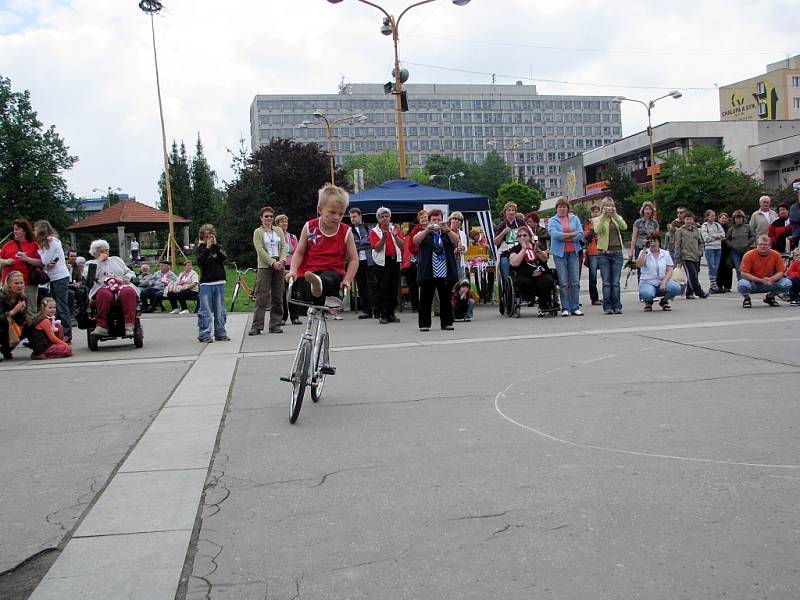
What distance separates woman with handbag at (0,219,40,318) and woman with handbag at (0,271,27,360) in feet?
1.58

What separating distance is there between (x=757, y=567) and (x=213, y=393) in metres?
5.56

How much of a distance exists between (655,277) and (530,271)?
2168mm

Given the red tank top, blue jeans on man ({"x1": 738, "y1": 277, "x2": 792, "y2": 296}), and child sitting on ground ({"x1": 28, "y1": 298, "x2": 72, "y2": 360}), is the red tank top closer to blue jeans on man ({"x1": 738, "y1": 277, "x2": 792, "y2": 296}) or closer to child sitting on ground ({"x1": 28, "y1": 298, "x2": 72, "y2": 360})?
child sitting on ground ({"x1": 28, "y1": 298, "x2": 72, "y2": 360})

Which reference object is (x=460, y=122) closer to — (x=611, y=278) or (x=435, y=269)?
(x=611, y=278)

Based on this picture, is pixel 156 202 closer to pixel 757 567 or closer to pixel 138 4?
pixel 138 4

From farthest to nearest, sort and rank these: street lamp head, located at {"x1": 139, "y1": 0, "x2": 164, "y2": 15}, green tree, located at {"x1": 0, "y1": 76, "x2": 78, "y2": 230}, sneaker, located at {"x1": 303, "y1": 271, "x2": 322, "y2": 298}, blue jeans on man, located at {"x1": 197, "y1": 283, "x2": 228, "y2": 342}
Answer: green tree, located at {"x1": 0, "y1": 76, "x2": 78, "y2": 230} < street lamp head, located at {"x1": 139, "y1": 0, "x2": 164, "y2": 15} < blue jeans on man, located at {"x1": 197, "y1": 283, "x2": 228, "y2": 342} < sneaker, located at {"x1": 303, "y1": 271, "x2": 322, "y2": 298}

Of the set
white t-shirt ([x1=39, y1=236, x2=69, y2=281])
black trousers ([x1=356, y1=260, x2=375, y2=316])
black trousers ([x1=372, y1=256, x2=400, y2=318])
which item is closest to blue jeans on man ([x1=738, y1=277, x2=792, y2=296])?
black trousers ([x1=372, y1=256, x2=400, y2=318])

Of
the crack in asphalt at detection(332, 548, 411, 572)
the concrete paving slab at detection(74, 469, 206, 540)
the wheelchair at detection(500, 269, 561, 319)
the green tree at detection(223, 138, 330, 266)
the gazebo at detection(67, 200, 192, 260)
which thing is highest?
the green tree at detection(223, 138, 330, 266)

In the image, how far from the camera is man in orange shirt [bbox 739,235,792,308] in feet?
46.4

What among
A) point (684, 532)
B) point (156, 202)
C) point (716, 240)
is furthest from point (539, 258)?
point (156, 202)

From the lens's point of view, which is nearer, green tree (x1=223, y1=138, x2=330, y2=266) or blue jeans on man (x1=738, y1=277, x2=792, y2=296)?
blue jeans on man (x1=738, y1=277, x2=792, y2=296)

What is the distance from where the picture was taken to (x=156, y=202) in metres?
126

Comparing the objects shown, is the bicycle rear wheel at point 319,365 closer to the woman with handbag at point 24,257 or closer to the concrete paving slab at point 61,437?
the concrete paving slab at point 61,437

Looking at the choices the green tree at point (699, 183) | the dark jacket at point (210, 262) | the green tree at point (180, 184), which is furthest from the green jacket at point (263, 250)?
the green tree at point (180, 184)
